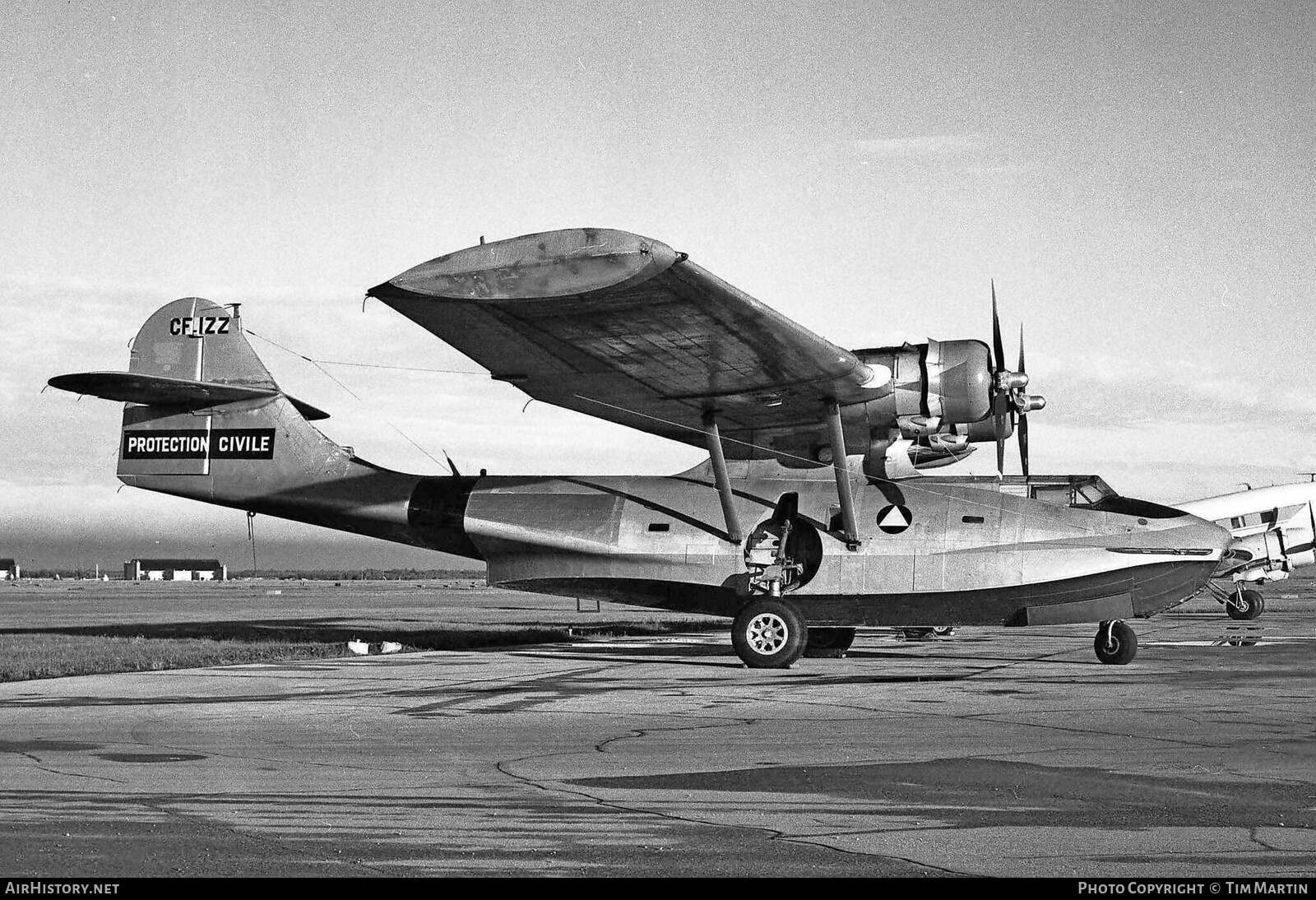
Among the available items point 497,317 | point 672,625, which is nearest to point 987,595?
point 497,317

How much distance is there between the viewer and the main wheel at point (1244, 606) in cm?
3494

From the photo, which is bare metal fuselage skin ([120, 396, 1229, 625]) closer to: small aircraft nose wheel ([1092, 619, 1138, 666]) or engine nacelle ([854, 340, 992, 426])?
small aircraft nose wheel ([1092, 619, 1138, 666])

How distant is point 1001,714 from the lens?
1191 cm

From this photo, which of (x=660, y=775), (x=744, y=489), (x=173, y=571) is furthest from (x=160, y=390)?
(x=173, y=571)

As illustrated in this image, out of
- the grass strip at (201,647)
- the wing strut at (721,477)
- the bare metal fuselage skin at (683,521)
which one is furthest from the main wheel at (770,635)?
the grass strip at (201,647)

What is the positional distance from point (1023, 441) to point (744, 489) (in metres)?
4.66

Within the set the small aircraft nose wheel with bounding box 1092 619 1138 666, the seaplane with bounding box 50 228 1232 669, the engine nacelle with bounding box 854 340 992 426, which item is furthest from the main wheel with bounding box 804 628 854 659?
the engine nacelle with bounding box 854 340 992 426

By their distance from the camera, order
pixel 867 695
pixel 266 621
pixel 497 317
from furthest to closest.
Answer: pixel 266 621 < pixel 497 317 < pixel 867 695

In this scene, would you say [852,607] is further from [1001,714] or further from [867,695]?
[1001,714]

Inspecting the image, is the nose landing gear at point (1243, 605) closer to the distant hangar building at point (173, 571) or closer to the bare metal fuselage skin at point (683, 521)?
the bare metal fuselage skin at point (683, 521)

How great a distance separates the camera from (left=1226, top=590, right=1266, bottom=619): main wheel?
115ft

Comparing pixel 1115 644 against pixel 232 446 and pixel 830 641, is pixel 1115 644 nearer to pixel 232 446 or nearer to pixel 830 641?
pixel 830 641

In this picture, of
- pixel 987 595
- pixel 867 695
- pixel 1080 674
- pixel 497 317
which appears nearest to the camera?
pixel 867 695

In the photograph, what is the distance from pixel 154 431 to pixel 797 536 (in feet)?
35.9
